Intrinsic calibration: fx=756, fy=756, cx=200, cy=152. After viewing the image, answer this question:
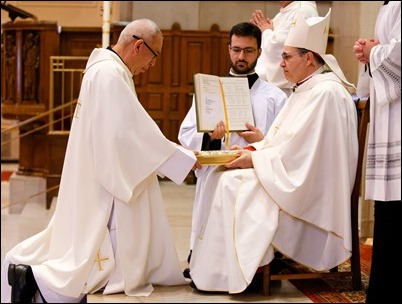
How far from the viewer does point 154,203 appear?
3.69m

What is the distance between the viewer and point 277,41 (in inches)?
209

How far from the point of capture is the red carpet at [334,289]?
167 inches

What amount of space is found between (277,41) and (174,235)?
1991 mm

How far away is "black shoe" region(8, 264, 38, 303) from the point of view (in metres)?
3.59

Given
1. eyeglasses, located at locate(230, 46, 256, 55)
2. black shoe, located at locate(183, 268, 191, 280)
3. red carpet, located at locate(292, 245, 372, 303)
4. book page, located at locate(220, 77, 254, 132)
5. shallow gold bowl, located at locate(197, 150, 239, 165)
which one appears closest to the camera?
shallow gold bowl, located at locate(197, 150, 239, 165)

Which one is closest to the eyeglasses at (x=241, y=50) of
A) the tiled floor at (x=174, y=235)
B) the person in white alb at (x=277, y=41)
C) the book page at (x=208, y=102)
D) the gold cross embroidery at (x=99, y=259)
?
the person in white alb at (x=277, y=41)

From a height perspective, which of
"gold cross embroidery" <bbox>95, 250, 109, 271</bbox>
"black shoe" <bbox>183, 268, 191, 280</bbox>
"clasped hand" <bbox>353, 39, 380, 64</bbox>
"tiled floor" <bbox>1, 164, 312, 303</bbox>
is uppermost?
"clasped hand" <bbox>353, 39, 380, 64</bbox>

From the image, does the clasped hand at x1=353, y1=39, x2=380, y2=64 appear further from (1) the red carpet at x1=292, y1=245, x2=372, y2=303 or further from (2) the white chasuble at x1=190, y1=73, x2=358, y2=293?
(1) the red carpet at x1=292, y1=245, x2=372, y2=303

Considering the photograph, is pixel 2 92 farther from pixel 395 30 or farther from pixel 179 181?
pixel 395 30

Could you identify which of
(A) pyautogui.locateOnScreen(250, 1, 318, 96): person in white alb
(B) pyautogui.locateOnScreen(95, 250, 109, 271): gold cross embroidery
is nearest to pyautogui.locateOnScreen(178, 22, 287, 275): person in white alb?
(A) pyautogui.locateOnScreen(250, 1, 318, 96): person in white alb

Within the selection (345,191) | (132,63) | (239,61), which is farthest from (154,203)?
(239,61)

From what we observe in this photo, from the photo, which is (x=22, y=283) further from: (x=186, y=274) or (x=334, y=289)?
(x=334, y=289)

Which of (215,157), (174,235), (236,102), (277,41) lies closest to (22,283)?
(215,157)

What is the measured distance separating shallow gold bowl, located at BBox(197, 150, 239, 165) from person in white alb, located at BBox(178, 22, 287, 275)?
29 cm
